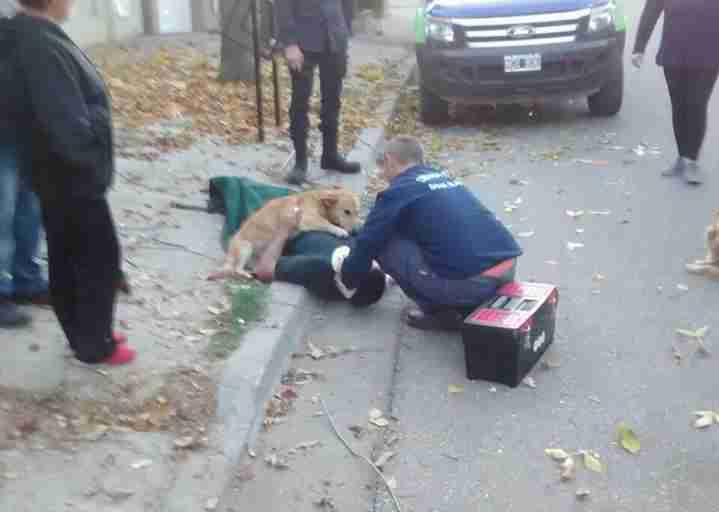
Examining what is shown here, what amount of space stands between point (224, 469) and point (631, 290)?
9.94 feet

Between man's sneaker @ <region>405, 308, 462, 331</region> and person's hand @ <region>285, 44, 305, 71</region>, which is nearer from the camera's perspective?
man's sneaker @ <region>405, 308, 462, 331</region>

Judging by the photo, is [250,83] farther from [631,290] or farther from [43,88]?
[43,88]

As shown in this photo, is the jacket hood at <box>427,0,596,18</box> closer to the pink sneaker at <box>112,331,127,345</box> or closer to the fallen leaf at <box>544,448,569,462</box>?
the pink sneaker at <box>112,331,127,345</box>

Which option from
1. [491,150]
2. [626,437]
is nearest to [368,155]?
[491,150]

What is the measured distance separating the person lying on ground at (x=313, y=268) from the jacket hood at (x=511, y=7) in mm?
4973

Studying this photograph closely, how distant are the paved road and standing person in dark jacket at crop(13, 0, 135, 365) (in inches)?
55.2

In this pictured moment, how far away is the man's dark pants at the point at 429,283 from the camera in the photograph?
16.9 feet

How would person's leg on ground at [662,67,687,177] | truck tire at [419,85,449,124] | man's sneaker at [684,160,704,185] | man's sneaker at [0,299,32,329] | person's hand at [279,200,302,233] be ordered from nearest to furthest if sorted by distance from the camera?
1. man's sneaker at [0,299,32,329]
2. person's hand at [279,200,302,233]
3. person's leg on ground at [662,67,687,177]
4. man's sneaker at [684,160,704,185]
5. truck tire at [419,85,449,124]

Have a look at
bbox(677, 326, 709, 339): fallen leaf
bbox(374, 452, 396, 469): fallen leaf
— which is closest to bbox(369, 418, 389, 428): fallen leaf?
bbox(374, 452, 396, 469): fallen leaf

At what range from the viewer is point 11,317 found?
15.1ft

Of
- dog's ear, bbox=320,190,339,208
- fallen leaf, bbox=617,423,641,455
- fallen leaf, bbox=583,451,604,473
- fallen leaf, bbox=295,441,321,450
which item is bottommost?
fallen leaf, bbox=295,441,321,450

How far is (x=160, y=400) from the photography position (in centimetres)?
421

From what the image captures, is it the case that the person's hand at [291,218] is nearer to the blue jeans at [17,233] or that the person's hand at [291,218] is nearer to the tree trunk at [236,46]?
the blue jeans at [17,233]

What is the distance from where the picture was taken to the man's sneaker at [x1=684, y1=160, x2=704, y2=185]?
26.2 ft
